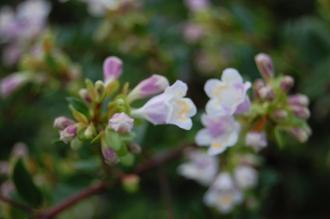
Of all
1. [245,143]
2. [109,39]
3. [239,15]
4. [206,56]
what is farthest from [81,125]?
[206,56]

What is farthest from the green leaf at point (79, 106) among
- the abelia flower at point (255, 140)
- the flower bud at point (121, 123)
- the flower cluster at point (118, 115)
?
the abelia flower at point (255, 140)

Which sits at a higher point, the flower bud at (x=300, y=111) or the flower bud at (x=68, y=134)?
the flower bud at (x=68, y=134)

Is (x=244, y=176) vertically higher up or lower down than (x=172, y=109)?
lower down

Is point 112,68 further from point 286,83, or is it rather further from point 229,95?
point 286,83

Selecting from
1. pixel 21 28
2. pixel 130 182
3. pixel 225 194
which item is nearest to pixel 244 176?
pixel 225 194

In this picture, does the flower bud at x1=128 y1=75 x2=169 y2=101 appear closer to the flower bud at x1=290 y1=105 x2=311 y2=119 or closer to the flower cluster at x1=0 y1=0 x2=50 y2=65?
the flower bud at x1=290 y1=105 x2=311 y2=119

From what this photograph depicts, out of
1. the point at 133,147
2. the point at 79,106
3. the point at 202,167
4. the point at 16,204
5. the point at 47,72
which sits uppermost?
the point at 79,106

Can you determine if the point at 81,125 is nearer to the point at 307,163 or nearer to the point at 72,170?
the point at 72,170

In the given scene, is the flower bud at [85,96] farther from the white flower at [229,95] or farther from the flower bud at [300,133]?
the flower bud at [300,133]

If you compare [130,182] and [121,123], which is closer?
[121,123]
